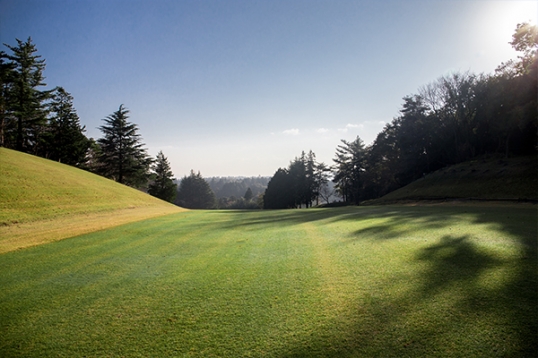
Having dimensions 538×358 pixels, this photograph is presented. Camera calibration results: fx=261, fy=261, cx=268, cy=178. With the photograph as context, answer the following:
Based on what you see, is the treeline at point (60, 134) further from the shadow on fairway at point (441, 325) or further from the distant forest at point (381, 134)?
the shadow on fairway at point (441, 325)

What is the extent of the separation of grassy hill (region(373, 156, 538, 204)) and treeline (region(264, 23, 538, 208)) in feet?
12.5

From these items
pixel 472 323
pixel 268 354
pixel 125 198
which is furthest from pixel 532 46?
pixel 125 198

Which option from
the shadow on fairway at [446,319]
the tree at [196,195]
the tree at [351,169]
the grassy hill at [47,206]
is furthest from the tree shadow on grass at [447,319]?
the tree at [196,195]

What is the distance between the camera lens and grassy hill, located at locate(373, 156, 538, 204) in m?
19.7

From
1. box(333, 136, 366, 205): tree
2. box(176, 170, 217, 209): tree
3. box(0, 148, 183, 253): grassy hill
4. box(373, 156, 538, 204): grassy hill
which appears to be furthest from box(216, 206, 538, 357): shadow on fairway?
box(176, 170, 217, 209): tree

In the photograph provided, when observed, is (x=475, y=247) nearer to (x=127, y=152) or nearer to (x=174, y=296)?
(x=174, y=296)

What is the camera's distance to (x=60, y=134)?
1635 inches

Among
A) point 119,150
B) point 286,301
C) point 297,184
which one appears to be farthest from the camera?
point 297,184

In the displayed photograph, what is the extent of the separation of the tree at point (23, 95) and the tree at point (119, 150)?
9.93 metres

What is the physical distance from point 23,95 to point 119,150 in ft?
46.7

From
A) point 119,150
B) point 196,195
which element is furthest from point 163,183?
point 196,195

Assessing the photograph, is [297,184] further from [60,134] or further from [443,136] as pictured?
[60,134]

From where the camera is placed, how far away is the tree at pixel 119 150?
45500mm

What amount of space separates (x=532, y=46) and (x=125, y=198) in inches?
1420
